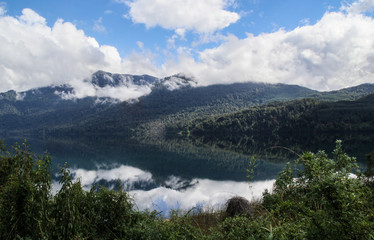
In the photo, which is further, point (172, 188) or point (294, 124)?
point (294, 124)

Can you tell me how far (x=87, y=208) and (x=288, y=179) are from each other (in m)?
7.83

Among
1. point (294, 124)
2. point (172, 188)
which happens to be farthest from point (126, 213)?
point (294, 124)

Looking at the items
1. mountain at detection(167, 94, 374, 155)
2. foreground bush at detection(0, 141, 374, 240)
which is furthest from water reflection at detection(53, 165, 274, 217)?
mountain at detection(167, 94, 374, 155)

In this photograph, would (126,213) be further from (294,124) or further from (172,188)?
(294,124)

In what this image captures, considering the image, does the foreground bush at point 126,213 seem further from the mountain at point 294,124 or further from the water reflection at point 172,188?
the mountain at point 294,124

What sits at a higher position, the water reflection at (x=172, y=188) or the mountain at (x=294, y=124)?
the mountain at (x=294, y=124)

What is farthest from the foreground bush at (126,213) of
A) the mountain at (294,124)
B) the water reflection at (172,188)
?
the mountain at (294,124)

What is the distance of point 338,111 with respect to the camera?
146 m

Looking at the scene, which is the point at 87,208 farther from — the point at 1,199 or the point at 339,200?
the point at 339,200

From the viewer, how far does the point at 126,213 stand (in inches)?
266

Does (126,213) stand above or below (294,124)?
below

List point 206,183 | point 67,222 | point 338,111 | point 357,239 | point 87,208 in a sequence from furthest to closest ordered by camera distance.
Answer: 1. point 338,111
2. point 206,183
3. point 87,208
4. point 67,222
5. point 357,239

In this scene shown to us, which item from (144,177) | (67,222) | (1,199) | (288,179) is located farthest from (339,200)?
(144,177)

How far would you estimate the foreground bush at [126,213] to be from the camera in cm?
323
